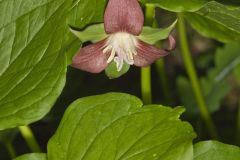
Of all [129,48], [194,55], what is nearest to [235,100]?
[194,55]

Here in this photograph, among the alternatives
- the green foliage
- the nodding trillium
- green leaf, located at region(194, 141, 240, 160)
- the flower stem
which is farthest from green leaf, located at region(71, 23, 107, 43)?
the green foliage

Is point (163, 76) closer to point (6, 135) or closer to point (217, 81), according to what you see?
point (217, 81)

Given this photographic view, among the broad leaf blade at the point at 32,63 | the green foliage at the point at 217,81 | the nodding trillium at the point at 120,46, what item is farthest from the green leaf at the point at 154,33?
the green foliage at the point at 217,81

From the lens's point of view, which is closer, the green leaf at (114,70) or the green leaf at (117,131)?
the green leaf at (117,131)

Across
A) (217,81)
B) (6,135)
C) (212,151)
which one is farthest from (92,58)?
(217,81)

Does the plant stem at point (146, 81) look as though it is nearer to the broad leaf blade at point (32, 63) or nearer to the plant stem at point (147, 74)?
the plant stem at point (147, 74)
